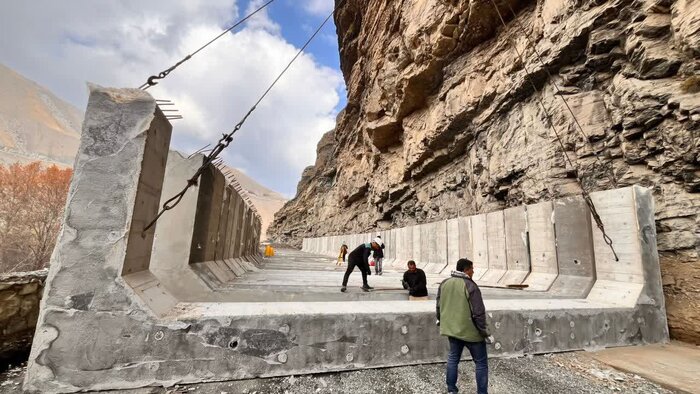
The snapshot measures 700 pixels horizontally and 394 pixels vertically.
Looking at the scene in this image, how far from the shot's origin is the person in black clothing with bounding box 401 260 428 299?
5117 mm

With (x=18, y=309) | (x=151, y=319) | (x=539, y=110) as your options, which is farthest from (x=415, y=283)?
(x=539, y=110)

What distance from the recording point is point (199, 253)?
16.7 ft

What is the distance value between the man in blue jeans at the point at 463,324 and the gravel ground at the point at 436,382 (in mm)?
290

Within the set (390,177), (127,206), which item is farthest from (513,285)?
(390,177)

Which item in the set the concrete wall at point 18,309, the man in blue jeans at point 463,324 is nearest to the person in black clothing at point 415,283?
the man in blue jeans at point 463,324

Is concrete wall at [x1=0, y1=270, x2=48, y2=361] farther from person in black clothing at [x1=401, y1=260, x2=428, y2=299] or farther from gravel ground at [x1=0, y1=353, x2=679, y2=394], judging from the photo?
person in black clothing at [x1=401, y1=260, x2=428, y2=299]

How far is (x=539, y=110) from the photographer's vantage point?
32.5 feet

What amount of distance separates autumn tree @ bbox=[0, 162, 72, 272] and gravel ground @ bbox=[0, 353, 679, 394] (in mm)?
33227

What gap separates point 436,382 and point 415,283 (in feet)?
6.53

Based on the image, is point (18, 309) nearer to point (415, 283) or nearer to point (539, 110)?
point (415, 283)

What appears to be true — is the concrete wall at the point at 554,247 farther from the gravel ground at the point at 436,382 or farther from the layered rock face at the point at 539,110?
the gravel ground at the point at 436,382

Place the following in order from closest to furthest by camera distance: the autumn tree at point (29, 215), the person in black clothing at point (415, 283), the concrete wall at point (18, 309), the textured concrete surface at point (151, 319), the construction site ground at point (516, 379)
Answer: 1. the textured concrete surface at point (151, 319)
2. the construction site ground at point (516, 379)
3. the concrete wall at point (18, 309)
4. the person in black clothing at point (415, 283)
5. the autumn tree at point (29, 215)

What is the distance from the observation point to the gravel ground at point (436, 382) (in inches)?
117

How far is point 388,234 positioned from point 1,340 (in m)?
13.4
